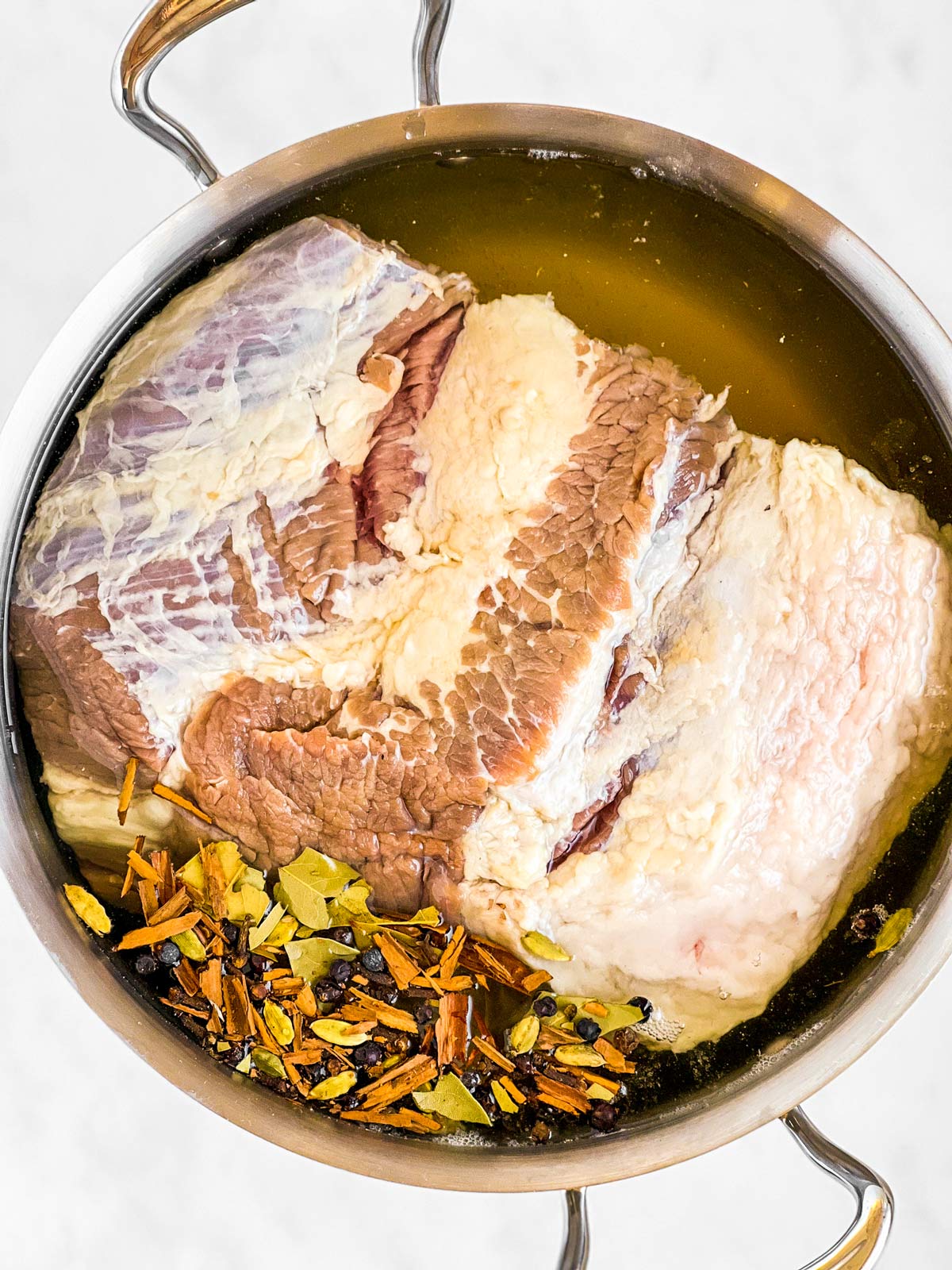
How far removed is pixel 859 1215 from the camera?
1.17 m

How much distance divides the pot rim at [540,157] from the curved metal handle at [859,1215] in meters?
0.11

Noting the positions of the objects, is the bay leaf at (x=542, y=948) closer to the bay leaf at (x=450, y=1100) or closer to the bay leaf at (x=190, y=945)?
the bay leaf at (x=450, y=1100)

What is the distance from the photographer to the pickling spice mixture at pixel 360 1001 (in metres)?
1.15

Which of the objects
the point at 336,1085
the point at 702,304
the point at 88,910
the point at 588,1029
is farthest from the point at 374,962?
the point at 702,304

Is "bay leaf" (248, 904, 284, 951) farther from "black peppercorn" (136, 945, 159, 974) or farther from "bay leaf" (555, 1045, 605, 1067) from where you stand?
"bay leaf" (555, 1045, 605, 1067)

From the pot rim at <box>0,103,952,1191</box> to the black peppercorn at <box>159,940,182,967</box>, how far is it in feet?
0.24

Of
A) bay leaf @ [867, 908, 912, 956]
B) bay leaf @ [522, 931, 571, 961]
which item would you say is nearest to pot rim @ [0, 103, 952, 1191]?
bay leaf @ [867, 908, 912, 956]

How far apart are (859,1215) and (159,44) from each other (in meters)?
1.51

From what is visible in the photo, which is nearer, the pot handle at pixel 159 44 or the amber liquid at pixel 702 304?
the pot handle at pixel 159 44

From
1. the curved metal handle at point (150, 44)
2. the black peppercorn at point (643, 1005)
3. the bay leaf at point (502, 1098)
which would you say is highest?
the curved metal handle at point (150, 44)

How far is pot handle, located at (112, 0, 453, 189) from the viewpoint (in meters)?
1.11

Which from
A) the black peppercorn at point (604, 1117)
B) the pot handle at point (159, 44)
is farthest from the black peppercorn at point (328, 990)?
the pot handle at point (159, 44)

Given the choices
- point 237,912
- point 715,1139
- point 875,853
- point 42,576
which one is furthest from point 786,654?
point 42,576

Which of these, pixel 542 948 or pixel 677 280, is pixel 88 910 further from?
pixel 677 280
